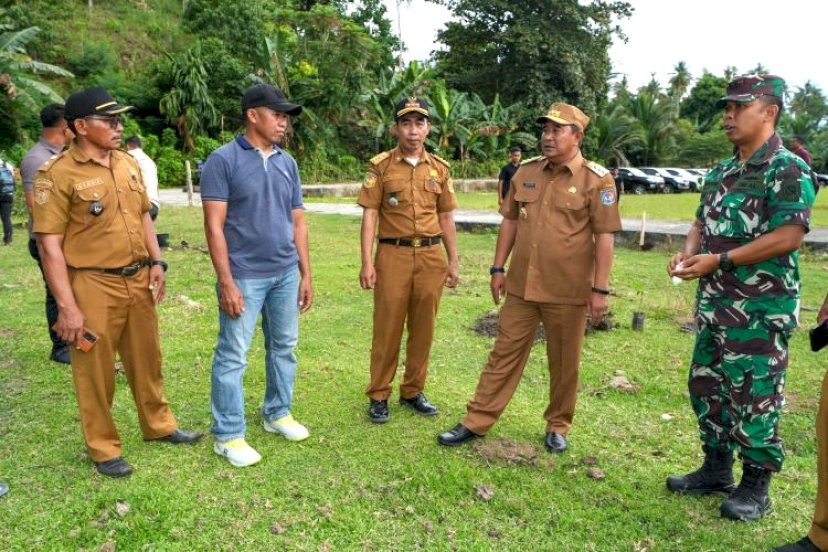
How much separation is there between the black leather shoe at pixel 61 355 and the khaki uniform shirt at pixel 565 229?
3.69 meters

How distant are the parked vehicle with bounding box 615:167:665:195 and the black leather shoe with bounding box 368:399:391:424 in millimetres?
28932

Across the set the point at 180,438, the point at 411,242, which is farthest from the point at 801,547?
the point at 180,438

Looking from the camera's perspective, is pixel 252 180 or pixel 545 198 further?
pixel 545 198

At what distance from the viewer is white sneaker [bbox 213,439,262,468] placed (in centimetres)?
353

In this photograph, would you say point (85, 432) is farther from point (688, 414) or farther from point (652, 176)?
point (652, 176)

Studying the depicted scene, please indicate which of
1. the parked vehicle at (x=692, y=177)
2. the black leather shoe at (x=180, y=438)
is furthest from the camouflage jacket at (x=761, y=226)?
the parked vehicle at (x=692, y=177)

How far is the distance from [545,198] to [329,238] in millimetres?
9309

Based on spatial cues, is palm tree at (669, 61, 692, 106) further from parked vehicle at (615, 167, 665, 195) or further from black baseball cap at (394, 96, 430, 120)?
black baseball cap at (394, 96, 430, 120)

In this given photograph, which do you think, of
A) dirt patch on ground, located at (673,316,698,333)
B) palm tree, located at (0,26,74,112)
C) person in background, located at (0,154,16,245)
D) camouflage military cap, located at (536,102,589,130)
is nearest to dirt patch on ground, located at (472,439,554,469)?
camouflage military cap, located at (536,102,589,130)

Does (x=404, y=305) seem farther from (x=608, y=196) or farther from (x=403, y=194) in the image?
(x=608, y=196)

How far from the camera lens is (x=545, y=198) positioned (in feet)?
12.1

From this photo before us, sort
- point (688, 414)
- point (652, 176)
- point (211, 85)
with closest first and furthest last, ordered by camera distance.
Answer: point (688, 414), point (211, 85), point (652, 176)

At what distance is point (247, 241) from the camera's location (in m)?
3.49

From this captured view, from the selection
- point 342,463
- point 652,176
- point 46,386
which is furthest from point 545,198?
point 652,176
